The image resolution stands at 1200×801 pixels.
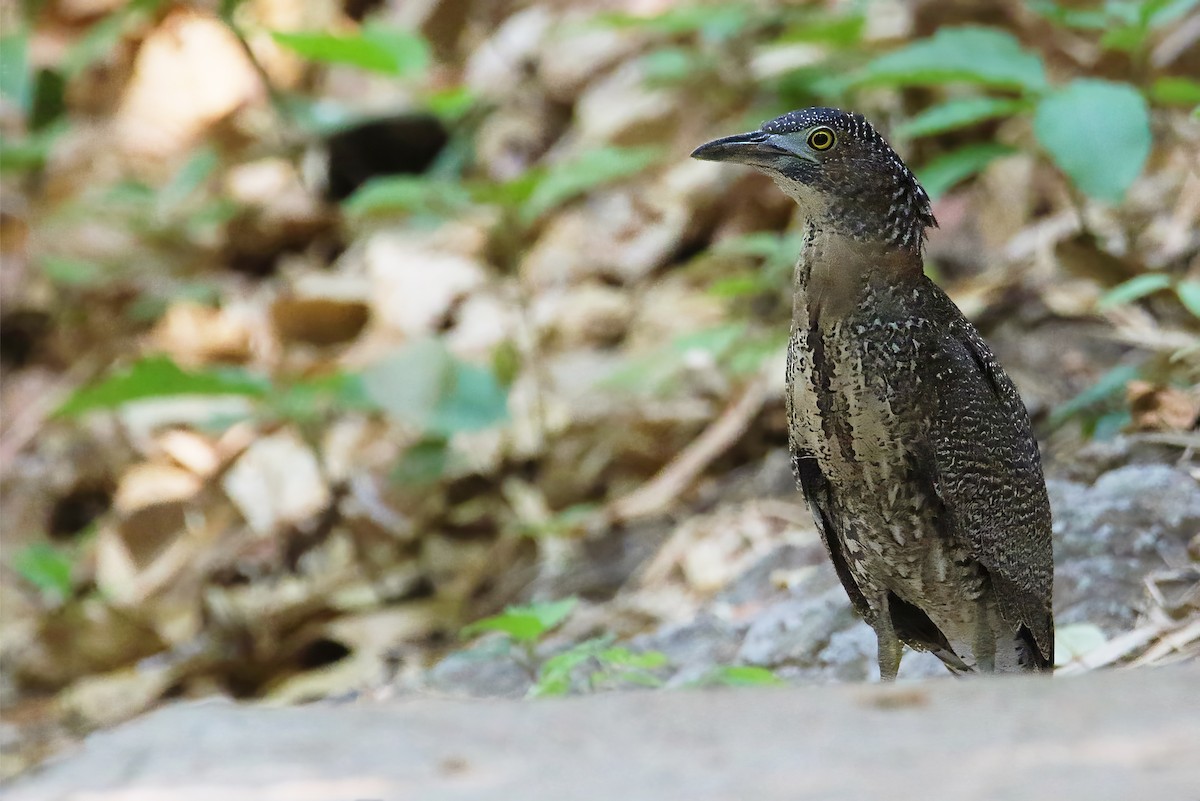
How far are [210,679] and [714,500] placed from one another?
2521 mm

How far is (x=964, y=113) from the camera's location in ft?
16.4

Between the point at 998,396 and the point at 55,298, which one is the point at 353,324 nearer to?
the point at 55,298

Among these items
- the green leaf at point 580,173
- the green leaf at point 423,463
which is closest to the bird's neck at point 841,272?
the green leaf at point 580,173

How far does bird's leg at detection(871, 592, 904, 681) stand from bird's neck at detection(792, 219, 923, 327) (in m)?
0.87

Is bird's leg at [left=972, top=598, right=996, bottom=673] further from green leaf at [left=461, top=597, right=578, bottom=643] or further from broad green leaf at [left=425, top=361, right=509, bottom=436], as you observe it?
broad green leaf at [left=425, top=361, right=509, bottom=436]

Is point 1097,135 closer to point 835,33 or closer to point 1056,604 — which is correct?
point 1056,604

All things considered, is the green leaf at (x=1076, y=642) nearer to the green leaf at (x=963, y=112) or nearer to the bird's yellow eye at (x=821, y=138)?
the bird's yellow eye at (x=821, y=138)

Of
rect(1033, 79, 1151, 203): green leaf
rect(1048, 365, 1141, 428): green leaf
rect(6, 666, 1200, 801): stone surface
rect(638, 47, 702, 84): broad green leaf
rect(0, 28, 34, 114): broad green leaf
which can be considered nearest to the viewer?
rect(6, 666, 1200, 801): stone surface

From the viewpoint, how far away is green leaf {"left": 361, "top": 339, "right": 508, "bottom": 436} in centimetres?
618

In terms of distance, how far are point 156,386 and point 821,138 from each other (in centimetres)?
383

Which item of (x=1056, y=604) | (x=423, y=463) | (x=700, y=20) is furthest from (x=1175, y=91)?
(x=423, y=463)

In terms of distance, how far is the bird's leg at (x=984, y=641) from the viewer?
3.77 m

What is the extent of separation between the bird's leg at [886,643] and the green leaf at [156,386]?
3.46 m

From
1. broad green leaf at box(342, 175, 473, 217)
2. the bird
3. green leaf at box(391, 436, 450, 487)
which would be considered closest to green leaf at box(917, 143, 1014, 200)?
the bird
